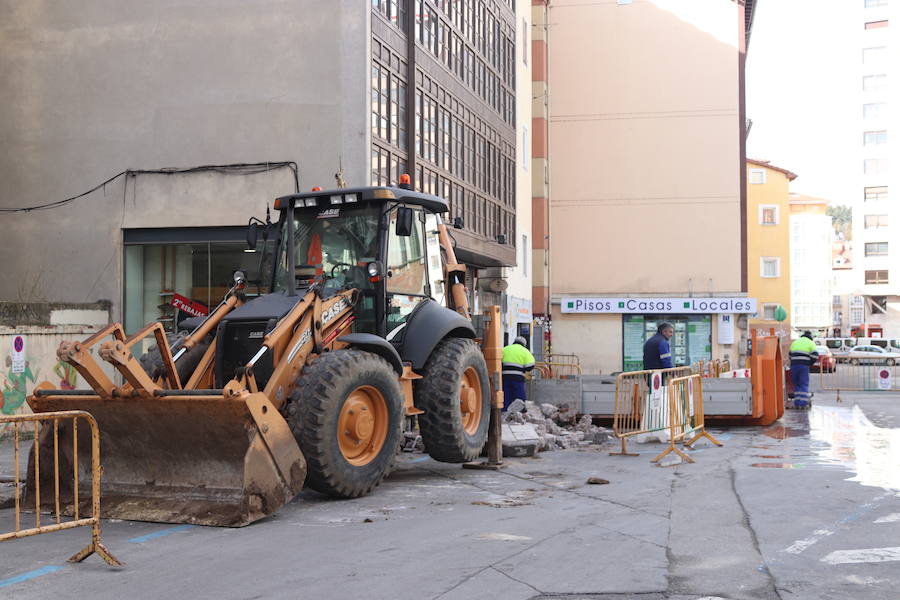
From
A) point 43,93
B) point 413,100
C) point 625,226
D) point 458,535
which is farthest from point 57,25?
point 625,226

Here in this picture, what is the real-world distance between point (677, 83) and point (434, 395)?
3651 cm

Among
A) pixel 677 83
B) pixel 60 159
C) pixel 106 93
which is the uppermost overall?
pixel 677 83

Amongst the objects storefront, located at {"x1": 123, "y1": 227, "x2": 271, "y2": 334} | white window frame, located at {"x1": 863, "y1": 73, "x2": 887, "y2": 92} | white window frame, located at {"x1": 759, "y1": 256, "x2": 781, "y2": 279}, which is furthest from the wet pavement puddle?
white window frame, located at {"x1": 863, "y1": 73, "x2": 887, "y2": 92}

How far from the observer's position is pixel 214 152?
68.0 ft

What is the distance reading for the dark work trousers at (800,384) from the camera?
22969mm

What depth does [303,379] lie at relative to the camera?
9086mm

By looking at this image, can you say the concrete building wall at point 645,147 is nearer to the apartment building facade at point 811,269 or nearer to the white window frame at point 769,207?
the white window frame at point 769,207

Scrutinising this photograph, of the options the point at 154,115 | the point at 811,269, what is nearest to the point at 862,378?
the point at 154,115

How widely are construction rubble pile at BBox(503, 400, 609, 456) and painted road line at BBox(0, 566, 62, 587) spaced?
7.36 m

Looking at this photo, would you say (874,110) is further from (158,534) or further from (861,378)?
(158,534)

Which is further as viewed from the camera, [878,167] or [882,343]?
[878,167]

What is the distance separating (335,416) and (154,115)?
13.8 metres

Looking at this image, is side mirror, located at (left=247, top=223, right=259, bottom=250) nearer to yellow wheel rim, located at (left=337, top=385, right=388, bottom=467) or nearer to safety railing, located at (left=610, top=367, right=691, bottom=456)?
yellow wheel rim, located at (left=337, top=385, right=388, bottom=467)

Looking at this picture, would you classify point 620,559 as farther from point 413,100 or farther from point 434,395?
point 413,100
